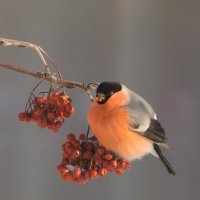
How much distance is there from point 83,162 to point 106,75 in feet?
4.93

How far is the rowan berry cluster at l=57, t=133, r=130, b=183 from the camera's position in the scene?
5.80 ft

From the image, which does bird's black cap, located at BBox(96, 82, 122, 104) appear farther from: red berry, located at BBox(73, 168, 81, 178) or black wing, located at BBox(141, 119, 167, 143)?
red berry, located at BBox(73, 168, 81, 178)

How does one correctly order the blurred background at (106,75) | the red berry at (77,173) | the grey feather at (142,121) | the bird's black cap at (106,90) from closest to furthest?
the red berry at (77,173)
the bird's black cap at (106,90)
the grey feather at (142,121)
the blurred background at (106,75)

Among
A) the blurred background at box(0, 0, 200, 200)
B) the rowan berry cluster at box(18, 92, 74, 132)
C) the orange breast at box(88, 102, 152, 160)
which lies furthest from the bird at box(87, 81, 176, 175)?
the blurred background at box(0, 0, 200, 200)

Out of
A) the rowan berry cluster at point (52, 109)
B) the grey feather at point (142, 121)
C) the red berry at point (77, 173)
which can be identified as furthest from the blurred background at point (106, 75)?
the red berry at point (77, 173)

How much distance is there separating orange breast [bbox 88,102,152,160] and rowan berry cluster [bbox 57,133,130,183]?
98 mm

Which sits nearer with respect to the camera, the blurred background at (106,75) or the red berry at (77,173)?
the red berry at (77,173)

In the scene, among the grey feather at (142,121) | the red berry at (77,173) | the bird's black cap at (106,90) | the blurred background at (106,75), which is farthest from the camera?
the blurred background at (106,75)

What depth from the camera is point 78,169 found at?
5.82 ft

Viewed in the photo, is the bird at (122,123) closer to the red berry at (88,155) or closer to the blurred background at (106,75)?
the red berry at (88,155)

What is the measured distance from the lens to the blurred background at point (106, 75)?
3178 mm

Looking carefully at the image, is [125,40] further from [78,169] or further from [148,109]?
[78,169]

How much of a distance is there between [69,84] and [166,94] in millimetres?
1674

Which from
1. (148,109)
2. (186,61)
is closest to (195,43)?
(186,61)
